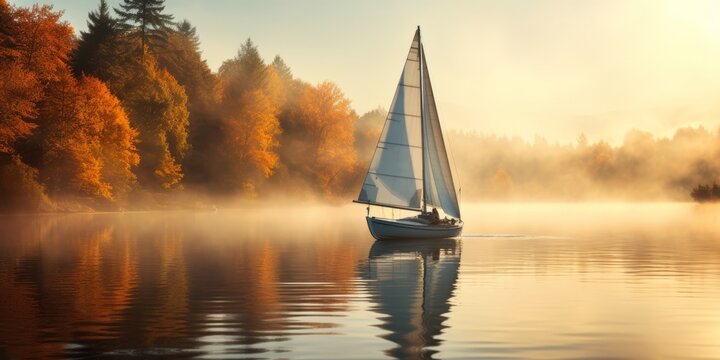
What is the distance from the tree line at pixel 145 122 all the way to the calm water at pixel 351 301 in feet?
122

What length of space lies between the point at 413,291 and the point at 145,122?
3045 inches

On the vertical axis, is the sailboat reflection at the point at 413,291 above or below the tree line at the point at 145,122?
below

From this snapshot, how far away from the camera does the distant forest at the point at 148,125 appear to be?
8350 centimetres

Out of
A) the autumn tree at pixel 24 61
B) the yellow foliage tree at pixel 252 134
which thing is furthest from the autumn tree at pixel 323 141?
→ the autumn tree at pixel 24 61

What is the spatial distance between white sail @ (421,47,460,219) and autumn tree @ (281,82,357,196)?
231ft

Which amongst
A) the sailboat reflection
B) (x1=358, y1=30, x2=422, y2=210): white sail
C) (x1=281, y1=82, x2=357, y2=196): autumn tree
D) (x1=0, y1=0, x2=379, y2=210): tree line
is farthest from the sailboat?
(x1=281, y1=82, x2=357, y2=196): autumn tree

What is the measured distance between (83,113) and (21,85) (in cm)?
752

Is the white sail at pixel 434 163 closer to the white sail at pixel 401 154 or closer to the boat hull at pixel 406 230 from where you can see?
the white sail at pixel 401 154

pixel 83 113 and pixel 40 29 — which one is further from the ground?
pixel 40 29

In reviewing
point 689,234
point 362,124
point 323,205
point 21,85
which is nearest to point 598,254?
point 689,234

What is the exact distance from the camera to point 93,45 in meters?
98.2

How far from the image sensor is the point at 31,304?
24.6 meters

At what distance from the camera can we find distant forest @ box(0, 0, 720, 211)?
83.5m

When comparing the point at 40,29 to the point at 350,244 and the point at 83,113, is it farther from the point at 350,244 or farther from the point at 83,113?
the point at 350,244
